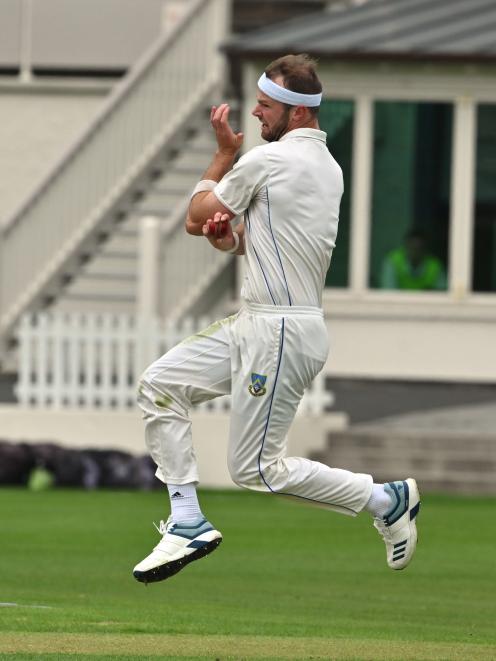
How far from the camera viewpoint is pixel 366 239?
20.3m

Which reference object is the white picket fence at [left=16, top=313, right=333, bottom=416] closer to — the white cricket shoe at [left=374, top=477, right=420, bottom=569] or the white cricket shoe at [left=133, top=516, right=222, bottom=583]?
the white cricket shoe at [left=374, top=477, right=420, bottom=569]

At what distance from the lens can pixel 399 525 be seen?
8250 mm

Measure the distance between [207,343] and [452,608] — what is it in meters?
2.50

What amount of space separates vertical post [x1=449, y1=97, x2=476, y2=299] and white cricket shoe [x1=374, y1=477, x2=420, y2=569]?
1198 centimetres

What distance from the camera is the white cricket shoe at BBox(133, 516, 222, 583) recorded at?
7.80m

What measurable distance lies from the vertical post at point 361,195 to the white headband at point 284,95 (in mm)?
12260

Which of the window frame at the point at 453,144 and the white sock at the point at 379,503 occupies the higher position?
the window frame at the point at 453,144

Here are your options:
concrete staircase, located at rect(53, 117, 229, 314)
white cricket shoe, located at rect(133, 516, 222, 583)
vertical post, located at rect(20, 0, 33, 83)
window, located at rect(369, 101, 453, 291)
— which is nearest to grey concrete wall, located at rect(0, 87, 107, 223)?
vertical post, located at rect(20, 0, 33, 83)

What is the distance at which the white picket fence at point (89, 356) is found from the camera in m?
18.6

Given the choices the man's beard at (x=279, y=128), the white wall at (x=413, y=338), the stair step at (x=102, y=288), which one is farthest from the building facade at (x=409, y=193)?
the man's beard at (x=279, y=128)

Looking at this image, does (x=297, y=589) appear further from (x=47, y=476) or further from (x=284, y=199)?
(x=47, y=476)

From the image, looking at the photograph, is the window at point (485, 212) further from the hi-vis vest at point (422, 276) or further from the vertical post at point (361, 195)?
the vertical post at point (361, 195)

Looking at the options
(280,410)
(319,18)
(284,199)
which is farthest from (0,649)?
(319,18)

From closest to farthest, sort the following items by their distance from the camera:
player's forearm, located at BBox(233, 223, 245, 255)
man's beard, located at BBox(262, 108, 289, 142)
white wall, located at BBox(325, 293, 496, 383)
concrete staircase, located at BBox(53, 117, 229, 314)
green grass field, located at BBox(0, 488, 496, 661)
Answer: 1. green grass field, located at BBox(0, 488, 496, 661)
2. man's beard, located at BBox(262, 108, 289, 142)
3. player's forearm, located at BBox(233, 223, 245, 255)
4. white wall, located at BBox(325, 293, 496, 383)
5. concrete staircase, located at BBox(53, 117, 229, 314)
